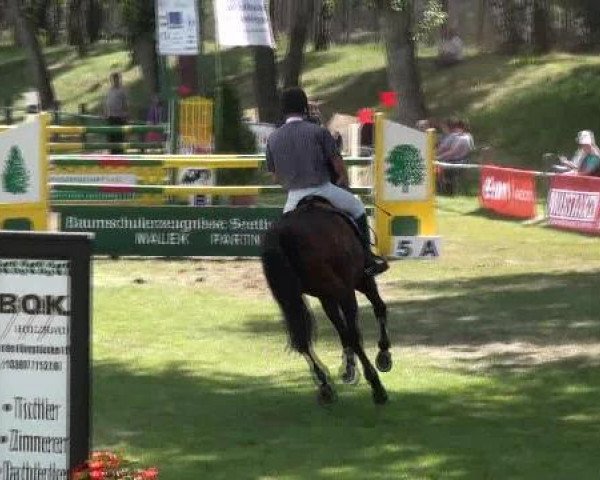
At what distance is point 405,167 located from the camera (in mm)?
19266

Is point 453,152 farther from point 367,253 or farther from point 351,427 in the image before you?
point 351,427

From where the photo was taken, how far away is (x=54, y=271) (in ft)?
20.6

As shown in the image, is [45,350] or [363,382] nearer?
[45,350]

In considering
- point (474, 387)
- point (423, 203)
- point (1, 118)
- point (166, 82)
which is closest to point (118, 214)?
point (423, 203)

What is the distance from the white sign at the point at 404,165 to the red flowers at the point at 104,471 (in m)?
12.8

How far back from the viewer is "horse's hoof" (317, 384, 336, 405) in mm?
11148

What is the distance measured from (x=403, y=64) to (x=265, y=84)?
214 inches

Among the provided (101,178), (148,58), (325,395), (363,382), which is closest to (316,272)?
(325,395)

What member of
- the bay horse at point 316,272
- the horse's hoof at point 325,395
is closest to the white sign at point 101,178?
the bay horse at point 316,272

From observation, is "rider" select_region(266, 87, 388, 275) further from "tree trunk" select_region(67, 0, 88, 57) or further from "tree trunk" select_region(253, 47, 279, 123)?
"tree trunk" select_region(67, 0, 88, 57)

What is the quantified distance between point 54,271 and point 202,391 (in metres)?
5.64

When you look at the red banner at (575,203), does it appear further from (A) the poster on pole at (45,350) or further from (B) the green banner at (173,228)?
(A) the poster on pole at (45,350)

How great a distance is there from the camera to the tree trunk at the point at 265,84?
131ft

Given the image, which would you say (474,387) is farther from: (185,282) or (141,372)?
(185,282)
